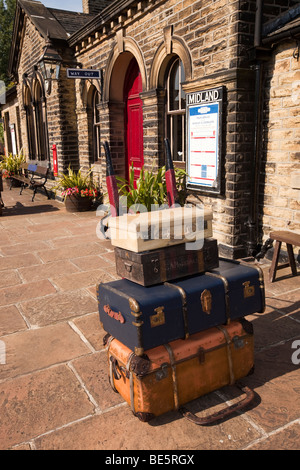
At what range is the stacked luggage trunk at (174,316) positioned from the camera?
238 centimetres

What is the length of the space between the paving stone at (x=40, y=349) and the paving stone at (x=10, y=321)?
0.12m

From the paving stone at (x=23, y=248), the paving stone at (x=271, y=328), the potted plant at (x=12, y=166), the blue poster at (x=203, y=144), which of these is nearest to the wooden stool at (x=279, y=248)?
the paving stone at (x=271, y=328)

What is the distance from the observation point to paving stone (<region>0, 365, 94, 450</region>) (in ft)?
7.87

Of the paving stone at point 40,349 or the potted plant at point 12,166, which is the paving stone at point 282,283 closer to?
the paving stone at point 40,349

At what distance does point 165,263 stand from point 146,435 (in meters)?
1.08

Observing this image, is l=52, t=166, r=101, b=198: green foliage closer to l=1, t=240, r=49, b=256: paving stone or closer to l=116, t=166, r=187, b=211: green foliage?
l=1, t=240, r=49, b=256: paving stone

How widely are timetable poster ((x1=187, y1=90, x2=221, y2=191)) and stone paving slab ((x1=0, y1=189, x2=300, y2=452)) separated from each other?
163 centimetres

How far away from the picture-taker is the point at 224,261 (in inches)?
122

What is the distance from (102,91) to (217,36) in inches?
165

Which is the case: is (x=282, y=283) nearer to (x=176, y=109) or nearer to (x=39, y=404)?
(x=39, y=404)

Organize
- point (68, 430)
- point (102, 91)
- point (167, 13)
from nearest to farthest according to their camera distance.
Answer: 1. point (68, 430)
2. point (167, 13)
3. point (102, 91)

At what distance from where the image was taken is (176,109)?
6.81 m
